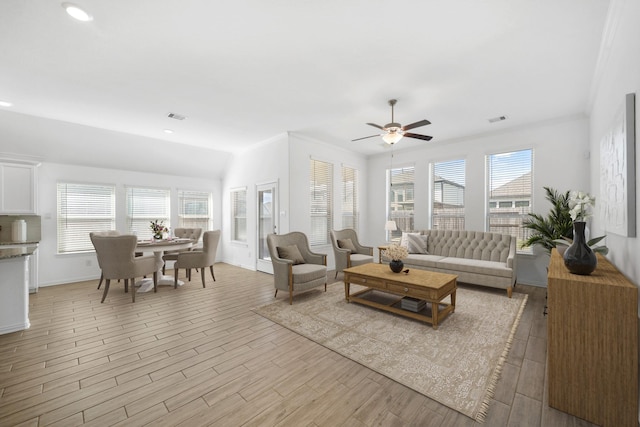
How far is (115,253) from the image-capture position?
3979mm

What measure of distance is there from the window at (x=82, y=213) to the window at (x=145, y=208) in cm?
32

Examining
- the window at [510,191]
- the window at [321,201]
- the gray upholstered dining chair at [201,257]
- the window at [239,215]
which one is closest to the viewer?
the gray upholstered dining chair at [201,257]

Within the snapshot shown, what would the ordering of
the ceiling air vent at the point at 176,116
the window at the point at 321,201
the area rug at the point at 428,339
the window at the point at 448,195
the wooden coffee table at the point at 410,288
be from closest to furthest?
the area rug at the point at 428,339
the wooden coffee table at the point at 410,288
the ceiling air vent at the point at 176,116
the window at the point at 448,195
the window at the point at 321,201

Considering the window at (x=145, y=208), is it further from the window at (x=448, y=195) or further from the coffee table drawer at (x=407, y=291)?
the window at (x=448, y=195)

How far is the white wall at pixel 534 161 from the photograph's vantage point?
15.0ft

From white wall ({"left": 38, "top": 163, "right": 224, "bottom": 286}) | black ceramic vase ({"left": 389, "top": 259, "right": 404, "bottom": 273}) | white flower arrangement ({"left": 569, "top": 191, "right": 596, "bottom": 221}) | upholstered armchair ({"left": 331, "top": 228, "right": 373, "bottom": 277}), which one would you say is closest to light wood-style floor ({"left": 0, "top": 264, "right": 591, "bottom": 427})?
white flower arrangement ({"left": 569, "top": 191, "right": 596, "bottom": 221})

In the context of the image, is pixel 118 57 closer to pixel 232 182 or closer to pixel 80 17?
pixel 80 17

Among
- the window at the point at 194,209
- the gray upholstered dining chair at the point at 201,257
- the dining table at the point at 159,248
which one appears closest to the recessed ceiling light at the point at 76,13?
the dining table at the point at 159,248

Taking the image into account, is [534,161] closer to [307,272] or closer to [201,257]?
[307,272]

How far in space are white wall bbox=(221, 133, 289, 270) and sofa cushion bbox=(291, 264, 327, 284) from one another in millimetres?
1302

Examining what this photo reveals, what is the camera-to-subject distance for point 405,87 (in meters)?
3.52

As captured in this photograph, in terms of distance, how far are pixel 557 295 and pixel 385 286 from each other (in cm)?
193

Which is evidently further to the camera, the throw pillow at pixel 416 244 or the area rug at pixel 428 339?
the throw pillow at pixel 416 244

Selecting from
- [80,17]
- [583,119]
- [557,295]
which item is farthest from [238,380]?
[583,119]
